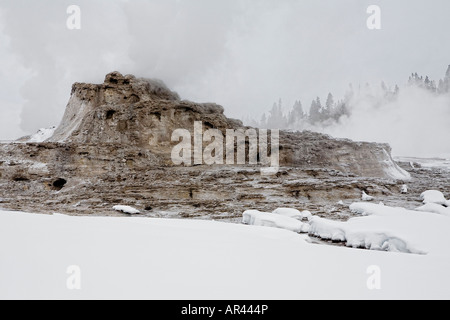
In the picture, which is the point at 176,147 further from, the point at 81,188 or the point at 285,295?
the point at 285,295

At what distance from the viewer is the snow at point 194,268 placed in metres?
3.40

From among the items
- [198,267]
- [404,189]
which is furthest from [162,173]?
[404,189]

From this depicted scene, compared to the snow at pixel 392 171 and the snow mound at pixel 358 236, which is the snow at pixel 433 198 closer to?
the snow at pixel 392 171

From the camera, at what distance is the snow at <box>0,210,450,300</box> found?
11.1 ft

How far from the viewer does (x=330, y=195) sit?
19672 mm

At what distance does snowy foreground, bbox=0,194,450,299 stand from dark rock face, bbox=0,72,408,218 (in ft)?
34.1

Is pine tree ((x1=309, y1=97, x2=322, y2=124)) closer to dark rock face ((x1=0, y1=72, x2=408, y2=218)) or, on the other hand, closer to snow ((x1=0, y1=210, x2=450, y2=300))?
dark rock face ((x1=0, y1=72, x2=408, y2=218))

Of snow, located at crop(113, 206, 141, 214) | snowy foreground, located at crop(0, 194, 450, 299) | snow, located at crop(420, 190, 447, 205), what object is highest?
snowy foreground, located at crop(0, 194, 450, 299)

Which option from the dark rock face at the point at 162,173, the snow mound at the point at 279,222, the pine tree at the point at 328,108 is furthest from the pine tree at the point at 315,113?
the snow mound at the point at 279,222

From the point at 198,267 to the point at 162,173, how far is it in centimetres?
1899

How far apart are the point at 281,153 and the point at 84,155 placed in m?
20.6

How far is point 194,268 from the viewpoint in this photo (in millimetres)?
4156

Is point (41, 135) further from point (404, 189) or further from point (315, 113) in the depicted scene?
point (315, 113)

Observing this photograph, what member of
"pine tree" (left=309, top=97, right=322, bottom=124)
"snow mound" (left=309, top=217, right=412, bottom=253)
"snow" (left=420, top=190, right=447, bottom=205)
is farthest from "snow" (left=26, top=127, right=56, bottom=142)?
"pine tree" (left=309, top=97, right=322, bottom=124)
